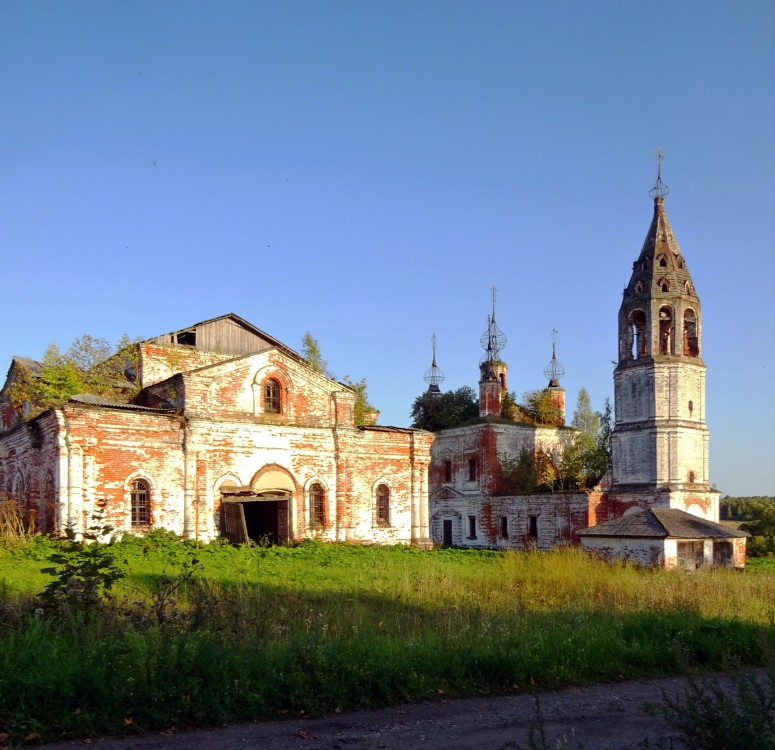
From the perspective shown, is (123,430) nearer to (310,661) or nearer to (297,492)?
(297,492)

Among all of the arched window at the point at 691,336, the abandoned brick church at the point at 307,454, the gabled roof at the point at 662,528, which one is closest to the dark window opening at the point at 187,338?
the abandoned brick church at the point at 307,454

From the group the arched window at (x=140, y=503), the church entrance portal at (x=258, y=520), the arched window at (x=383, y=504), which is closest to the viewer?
the arched window at (x=140, y=503)

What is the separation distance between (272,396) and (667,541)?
42.7 ft

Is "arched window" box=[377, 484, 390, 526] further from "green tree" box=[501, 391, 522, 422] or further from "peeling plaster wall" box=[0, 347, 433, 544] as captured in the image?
"green tree" box=[501, 391, 522, 422]

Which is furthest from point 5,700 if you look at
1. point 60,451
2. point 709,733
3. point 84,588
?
point 60,451

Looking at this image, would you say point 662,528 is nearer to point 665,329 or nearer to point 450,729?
point 665,329

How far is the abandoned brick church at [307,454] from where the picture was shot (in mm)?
20453

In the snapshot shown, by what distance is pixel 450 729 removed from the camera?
6219 mm

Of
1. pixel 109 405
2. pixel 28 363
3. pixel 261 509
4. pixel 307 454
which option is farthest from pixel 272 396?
pixel 28 363

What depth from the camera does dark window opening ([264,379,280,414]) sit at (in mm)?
23484

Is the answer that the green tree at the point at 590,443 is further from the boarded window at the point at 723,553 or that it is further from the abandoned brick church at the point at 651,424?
the boarded window at the point at 723,553

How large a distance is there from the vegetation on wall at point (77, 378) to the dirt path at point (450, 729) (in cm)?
1768

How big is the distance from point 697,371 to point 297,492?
17539 mm

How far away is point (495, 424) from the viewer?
3647cm
